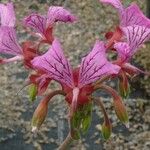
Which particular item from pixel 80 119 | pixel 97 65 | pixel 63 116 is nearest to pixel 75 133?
pixel 80 119

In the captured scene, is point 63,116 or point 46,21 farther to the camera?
point 63,116

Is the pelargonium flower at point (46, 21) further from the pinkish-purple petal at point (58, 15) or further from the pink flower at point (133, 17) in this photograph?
the pink flower at point (133, 17)

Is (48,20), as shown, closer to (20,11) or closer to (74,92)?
(74,92)

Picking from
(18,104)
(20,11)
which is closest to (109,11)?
(20,11)

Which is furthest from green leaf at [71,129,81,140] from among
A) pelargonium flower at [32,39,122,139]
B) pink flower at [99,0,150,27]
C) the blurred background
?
the blurred background

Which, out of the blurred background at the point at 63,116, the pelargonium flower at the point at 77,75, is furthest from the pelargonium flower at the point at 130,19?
the blurred background at the point at 63,116

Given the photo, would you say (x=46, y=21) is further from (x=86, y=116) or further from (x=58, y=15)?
(x=86, y=116)

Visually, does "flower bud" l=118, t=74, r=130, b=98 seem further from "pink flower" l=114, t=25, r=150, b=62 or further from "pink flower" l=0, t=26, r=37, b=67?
"pink flower" l=0, t=26, r=37, b=67
